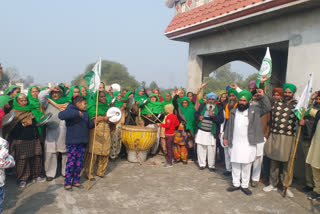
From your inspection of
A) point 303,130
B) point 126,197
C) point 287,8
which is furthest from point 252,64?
point 126,197

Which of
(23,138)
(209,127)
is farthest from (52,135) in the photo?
(209,127)

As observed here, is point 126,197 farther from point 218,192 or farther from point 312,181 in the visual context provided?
point 312,181

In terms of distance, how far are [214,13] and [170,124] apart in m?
3.00

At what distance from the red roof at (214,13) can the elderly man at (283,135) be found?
1.85m

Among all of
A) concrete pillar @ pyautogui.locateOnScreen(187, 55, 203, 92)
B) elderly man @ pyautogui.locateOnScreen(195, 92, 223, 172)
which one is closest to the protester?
elderly man @ pyautogui.locateOnScreen(195, 92, 223, 172)

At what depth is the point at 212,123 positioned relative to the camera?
19.1ft

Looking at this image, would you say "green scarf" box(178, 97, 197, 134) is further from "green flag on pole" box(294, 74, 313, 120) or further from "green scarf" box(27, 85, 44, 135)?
"green scarf" box(27, 85, 44, 135)

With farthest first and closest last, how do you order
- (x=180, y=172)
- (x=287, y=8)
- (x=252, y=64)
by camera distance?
1. (x=252, y=64)
2. (x=180, y=172)
3. (x=287, y=8)

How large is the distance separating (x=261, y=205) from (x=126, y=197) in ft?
7.11

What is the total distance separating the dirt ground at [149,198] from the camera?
12.4ft

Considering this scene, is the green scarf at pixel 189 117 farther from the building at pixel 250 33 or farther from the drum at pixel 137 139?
the building at pixel 250 33

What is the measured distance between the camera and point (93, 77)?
4699 mm

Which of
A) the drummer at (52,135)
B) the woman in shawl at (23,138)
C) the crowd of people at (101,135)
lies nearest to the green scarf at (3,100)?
the crowd of people at (101,135)

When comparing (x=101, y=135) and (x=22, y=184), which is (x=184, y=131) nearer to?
(x=101, y=135)
